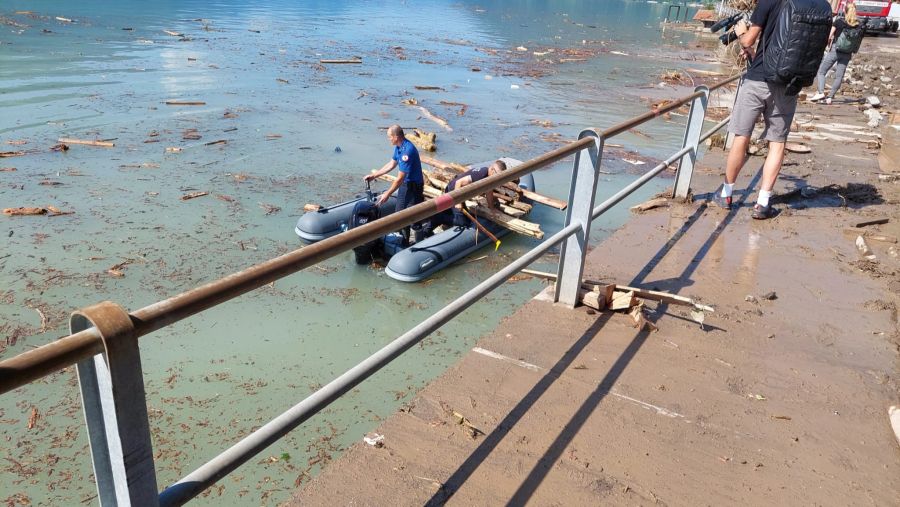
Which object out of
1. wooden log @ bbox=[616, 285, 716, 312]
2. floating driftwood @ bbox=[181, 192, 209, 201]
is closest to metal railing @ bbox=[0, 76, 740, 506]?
wooden log @ bbox=[616, 285, 716, 312]

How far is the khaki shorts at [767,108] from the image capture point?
20.4 feet

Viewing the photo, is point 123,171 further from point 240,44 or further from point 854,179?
point 240,44

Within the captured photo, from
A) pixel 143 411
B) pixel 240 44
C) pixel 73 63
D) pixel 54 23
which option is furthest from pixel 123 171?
pixel 54 23

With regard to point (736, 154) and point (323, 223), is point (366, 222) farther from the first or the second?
point (736, 154)

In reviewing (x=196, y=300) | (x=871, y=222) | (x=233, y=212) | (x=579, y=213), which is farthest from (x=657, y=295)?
(x=233, y=212)

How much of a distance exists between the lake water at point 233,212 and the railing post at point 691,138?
6.18 feet

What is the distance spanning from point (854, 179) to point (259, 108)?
13267mm

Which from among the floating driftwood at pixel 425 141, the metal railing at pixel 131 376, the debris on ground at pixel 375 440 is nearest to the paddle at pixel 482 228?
the floating driftwood at pixel 425 141

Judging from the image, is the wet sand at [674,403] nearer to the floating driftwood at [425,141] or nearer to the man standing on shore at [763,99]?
the man standing on shore at [763,99]

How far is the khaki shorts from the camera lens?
20.4 feet

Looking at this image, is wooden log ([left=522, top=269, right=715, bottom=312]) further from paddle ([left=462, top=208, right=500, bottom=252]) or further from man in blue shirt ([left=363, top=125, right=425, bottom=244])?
man in blue shirt ([left=363, top=125, right=425, bottom=244])

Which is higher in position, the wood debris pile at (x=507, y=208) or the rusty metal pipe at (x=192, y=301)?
the rusty metal pipe at (x=192, y=301)

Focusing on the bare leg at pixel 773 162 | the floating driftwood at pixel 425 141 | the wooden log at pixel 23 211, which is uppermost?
the bare leg at pixel 773 162

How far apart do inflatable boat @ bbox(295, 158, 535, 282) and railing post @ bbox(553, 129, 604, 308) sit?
333 cm
